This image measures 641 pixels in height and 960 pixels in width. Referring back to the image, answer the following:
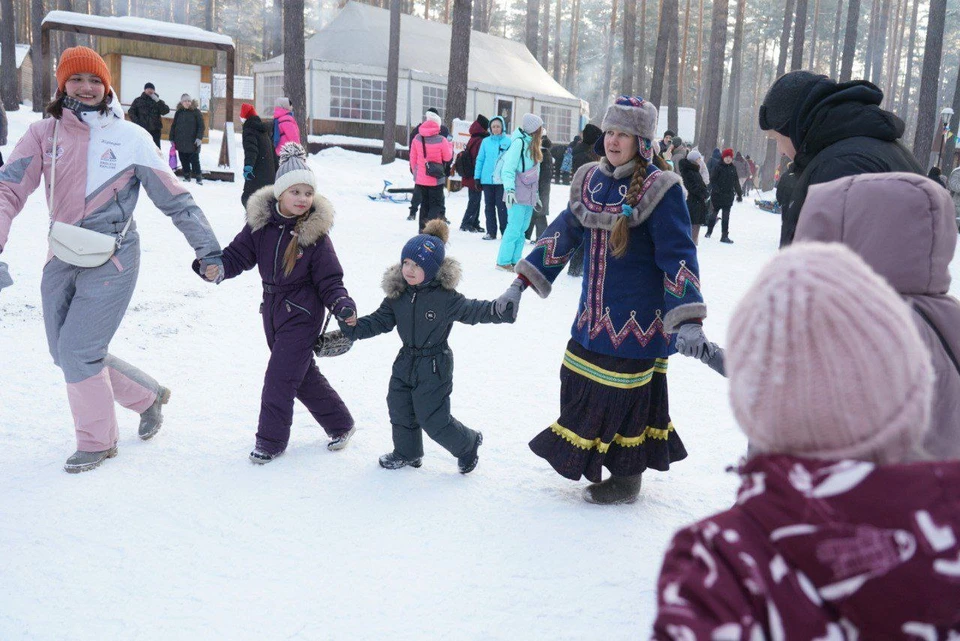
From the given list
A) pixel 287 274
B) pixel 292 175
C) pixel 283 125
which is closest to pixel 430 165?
pixel 283 125

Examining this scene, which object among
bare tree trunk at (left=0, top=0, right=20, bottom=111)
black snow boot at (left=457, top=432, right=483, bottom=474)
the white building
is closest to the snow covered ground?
black snow boot at (left=457, top=432, right=483, bottom=474)

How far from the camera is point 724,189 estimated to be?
13.2m

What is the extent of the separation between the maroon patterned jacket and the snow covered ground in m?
1.59

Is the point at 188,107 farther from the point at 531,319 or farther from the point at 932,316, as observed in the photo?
the point at 932,316

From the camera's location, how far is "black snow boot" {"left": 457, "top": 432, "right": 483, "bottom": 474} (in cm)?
371

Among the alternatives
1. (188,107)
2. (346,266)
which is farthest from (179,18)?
(346,266)

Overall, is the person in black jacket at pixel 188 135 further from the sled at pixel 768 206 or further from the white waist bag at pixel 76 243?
the sled at pixel 768 206

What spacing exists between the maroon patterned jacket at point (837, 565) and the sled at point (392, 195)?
534 inches

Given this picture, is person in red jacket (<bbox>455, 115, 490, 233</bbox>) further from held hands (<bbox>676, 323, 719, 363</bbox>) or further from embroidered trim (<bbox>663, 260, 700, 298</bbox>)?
held hands (<bbox>676, 323, 719, 363</bbox>)

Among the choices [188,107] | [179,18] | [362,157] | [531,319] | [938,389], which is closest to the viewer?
[938,389]

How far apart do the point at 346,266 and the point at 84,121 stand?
5.03 meters

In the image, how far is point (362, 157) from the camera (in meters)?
21.9

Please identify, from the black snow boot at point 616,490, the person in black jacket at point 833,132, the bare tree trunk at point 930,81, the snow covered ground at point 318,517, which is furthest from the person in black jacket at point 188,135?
the bare tree trunk at point 930,81

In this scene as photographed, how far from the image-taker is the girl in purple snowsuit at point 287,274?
12.2ft
